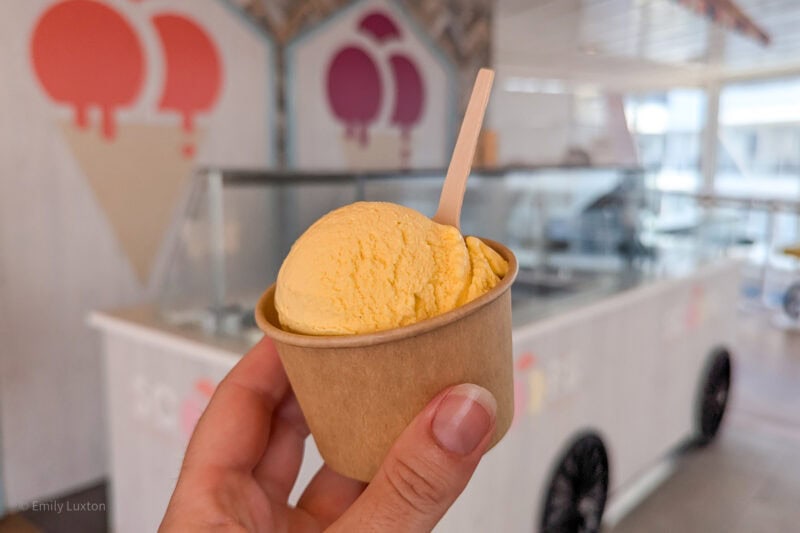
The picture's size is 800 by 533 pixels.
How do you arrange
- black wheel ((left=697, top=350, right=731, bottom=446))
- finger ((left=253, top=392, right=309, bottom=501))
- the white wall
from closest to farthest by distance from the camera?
1. finger ((left=253, top=392, right=309, bottom=501))
2. the white wall
3. black wheel ((left=697, top=350, right=731, bottom=446))

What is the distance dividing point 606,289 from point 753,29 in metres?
4.46

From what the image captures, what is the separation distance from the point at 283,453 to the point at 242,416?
122mm

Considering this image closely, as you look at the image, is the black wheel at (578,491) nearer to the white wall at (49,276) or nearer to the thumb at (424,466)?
the thumb at (424,466)

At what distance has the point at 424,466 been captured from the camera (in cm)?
68

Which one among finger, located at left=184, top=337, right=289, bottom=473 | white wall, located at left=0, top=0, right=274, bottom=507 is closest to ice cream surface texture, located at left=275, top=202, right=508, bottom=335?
finger, located at left=184, top=337, right=289, bottom=473

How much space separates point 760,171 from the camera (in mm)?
10078

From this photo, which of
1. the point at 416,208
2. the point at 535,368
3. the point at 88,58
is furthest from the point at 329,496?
the point at 88,58

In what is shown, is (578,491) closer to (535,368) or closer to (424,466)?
(535,368)

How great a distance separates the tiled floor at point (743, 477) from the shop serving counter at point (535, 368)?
0.59 ft

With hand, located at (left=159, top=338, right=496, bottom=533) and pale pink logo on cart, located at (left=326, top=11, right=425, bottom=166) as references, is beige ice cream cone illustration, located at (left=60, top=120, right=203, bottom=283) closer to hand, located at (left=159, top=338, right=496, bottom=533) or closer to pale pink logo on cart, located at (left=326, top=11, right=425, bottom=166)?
pale pink logo on cart, located at (left=326, top=11, right=425, bottom=166)

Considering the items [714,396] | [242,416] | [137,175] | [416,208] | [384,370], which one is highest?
[137,175]

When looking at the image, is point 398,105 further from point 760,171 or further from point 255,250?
point 760,171

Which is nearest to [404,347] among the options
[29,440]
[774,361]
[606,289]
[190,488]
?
[190,488]

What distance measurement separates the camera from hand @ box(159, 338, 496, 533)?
2.23 feet
